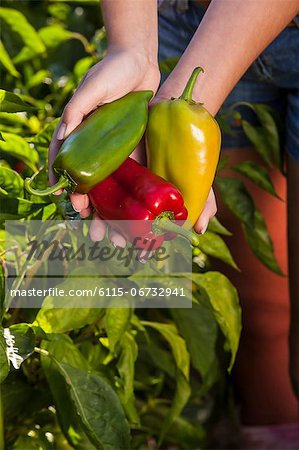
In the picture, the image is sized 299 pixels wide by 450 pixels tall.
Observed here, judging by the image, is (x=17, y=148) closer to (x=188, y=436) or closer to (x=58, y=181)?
(x=58, y=181)

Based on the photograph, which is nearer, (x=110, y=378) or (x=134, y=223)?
(x=134, y=223)

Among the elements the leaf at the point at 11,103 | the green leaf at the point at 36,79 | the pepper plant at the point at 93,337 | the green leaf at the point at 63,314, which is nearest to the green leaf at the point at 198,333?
the pepper plant at the point at 93,337

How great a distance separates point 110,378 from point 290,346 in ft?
1.59

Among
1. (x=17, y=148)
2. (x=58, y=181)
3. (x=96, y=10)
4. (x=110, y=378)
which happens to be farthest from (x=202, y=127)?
(x=96, y=10)

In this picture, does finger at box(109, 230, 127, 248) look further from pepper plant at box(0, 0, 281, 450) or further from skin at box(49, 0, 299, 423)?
pepper plant at box(0, 0, 281, 450)

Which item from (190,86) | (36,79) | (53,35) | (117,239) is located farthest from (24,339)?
(53,35)

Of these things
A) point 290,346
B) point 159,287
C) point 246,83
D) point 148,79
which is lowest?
point 290,346

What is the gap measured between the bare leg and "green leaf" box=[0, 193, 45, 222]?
0.53 m

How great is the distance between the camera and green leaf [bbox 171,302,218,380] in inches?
60.6

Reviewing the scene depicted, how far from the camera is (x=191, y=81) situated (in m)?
1.15

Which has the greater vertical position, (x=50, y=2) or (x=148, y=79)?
(x=148, y=79)

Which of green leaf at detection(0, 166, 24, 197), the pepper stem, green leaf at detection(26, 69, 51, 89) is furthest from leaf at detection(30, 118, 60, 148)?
green leaf at detection(26, 69, 51, 89)

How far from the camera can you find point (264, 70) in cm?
150

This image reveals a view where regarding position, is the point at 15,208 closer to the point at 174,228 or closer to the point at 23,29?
the point at 174,228
